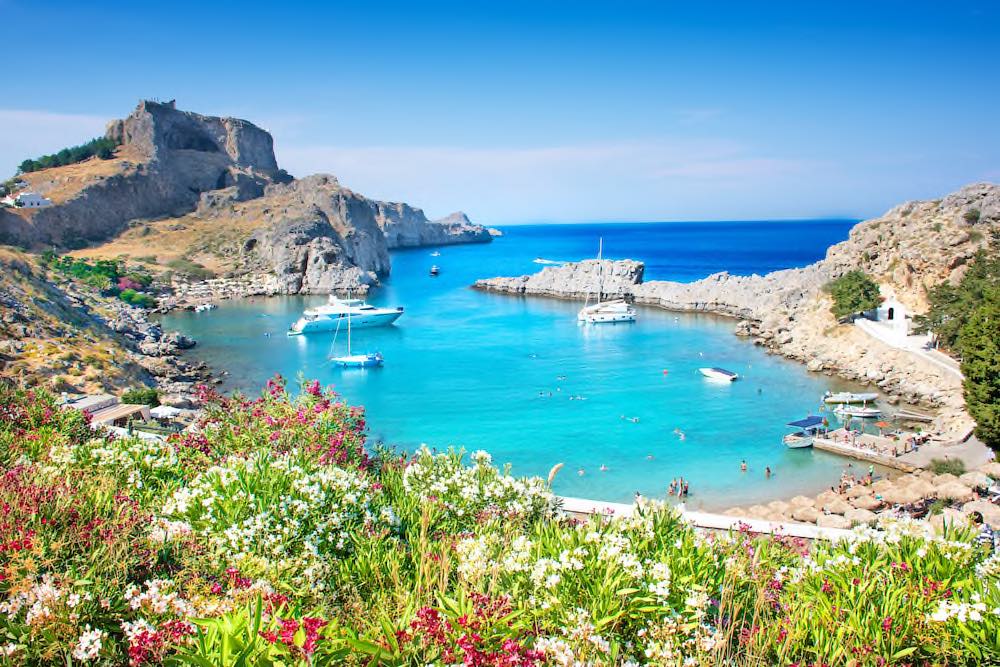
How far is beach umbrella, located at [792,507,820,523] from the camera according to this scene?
58.2ft

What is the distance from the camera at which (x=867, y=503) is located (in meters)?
18.6

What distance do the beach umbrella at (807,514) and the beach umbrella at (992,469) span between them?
19.9 ft

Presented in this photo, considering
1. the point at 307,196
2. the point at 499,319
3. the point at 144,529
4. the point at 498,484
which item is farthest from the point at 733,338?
the point at 307,196

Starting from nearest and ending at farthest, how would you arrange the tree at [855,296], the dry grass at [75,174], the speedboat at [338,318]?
the tree at [855,296] < the speedboat at [338,318] < the dry grass at [75,174]

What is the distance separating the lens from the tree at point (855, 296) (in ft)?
132

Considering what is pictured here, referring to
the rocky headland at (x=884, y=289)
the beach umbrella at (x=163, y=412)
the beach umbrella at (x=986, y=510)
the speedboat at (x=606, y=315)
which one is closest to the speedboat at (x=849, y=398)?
the rocky headland at (x=884, y=289)

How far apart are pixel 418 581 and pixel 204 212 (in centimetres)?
10571

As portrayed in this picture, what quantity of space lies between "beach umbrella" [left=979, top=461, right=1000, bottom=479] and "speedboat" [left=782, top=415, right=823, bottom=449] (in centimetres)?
627

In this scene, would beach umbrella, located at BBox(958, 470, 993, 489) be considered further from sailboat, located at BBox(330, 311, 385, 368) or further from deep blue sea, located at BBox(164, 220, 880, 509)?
sailboat, located at BBox(330, 311, 385, 368)

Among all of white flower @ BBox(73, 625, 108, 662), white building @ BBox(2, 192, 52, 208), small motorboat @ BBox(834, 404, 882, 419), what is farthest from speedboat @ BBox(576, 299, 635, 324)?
white building @ BBox(2, 192, 52, 208)

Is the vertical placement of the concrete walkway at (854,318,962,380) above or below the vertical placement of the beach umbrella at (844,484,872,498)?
above

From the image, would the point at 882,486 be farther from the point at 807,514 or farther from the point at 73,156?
the point at 73,156

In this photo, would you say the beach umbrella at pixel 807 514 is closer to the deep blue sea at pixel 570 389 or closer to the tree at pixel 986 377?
the deep blue sea at pixel 570 389

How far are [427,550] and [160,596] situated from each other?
2.42 metres
